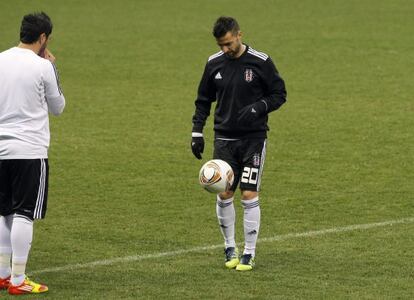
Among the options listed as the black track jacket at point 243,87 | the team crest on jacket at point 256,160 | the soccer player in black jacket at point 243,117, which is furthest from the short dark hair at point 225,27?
the team crest on jacket at point 256,160

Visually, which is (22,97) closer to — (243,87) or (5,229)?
(5,229)

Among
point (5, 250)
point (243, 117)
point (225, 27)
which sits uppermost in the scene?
point (225, 27)

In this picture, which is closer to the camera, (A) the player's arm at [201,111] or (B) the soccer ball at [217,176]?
(B) the soccer ball at [217,176]

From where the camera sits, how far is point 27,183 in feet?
30.1

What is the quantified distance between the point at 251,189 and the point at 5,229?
2303 mm

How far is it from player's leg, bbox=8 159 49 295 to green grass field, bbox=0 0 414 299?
0.65 ft

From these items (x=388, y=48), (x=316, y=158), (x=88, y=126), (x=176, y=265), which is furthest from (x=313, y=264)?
(x=388, y=48)

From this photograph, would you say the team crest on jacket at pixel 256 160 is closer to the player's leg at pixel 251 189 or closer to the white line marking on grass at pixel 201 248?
the player's leg at pixel 251 189

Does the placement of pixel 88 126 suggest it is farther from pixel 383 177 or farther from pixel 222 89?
pixel 222 89

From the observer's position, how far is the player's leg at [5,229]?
9336mm

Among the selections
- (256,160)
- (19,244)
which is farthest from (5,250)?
(256,160)

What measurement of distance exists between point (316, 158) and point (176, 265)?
19.7 ft

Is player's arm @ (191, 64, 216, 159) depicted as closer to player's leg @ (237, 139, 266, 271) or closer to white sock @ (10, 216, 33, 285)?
player's leg @ (237, 139, 266, 271)

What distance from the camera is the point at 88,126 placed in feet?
61.1
